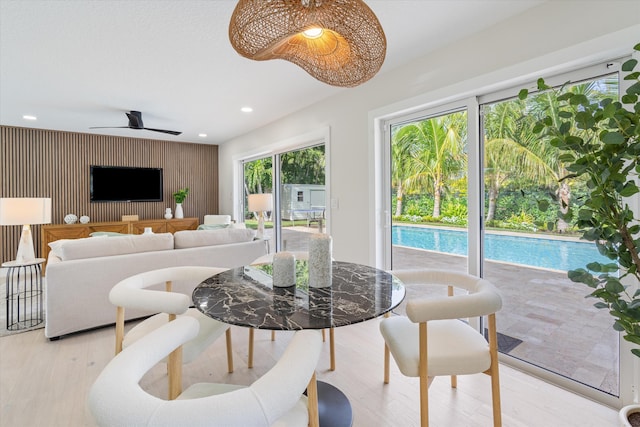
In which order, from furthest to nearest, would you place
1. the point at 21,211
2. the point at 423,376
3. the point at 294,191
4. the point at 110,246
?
the point at 294,191 → the point at 21,211 → the point at 110,246 → the point at 423,376

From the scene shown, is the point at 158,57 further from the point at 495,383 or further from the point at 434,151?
the point at 495,383

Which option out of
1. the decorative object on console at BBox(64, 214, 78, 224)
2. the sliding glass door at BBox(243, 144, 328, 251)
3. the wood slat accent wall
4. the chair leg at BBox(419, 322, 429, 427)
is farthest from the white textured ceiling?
the chair leg at BBox(419, 322, 429, 427)

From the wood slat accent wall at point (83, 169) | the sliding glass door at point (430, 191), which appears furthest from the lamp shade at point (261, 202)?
the wood slat accent wall at point (83, 169)

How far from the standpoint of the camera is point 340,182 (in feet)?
11.0

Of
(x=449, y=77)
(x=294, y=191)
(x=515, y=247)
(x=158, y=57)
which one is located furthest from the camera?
(x=294, y=191)

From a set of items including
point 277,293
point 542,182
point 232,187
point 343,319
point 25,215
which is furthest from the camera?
point 232,187

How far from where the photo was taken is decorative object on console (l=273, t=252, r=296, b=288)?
4.95 feet

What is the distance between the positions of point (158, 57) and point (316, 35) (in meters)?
1.82

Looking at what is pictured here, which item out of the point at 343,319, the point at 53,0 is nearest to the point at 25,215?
the point at 53,0

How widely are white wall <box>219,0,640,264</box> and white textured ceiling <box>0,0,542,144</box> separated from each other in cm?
12

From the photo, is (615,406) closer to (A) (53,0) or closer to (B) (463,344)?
(B) (463,344)

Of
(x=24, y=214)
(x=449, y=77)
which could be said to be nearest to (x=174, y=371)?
(x=449, y=77)

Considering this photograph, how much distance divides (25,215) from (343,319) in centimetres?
333

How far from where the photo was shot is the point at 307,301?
1.30m
